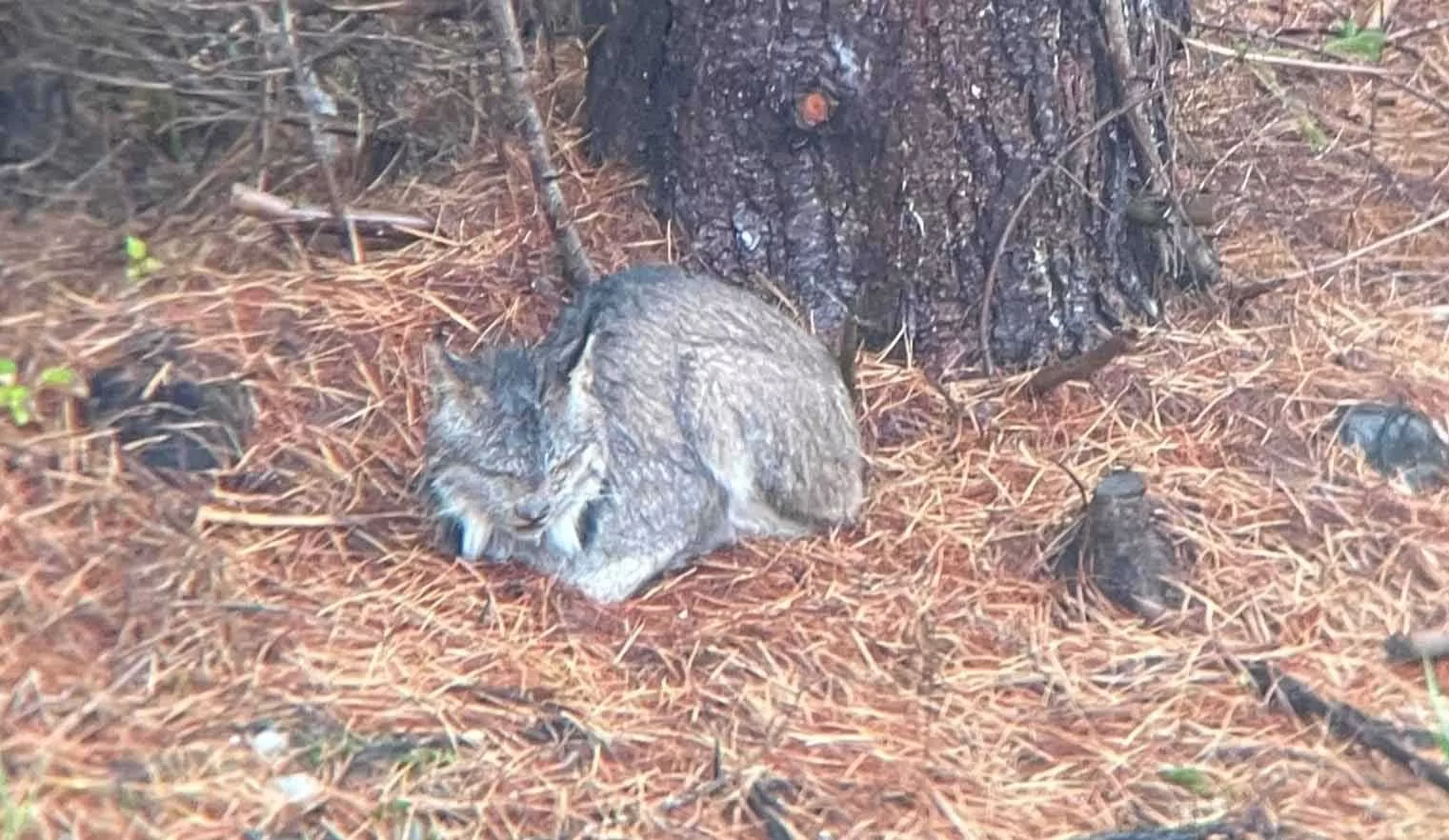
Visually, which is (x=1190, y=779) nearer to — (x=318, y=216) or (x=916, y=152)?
(x=916, y=152)

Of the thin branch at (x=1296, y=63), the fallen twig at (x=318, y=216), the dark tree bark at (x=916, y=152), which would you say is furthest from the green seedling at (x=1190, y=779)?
the fallen twig at (x=318, y=216)

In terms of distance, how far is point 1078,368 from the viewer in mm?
4441

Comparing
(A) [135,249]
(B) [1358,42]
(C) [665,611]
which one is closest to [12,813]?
(C) [665,611]

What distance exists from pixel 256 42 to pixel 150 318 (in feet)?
2.52

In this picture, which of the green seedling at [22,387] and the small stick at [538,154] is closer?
the green seedling at [22,387]

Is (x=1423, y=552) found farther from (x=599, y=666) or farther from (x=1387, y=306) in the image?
(x=599, y=666)

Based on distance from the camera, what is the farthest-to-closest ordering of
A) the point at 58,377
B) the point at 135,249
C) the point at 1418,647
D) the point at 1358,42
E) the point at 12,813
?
the point at 1358,42 < the point at 135,249 < the point at 58,377 < the point at 1418,647 < the point at 12,813

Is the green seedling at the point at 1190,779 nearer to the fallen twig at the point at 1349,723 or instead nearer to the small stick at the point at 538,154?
the fallen twig at the point at 1349,723

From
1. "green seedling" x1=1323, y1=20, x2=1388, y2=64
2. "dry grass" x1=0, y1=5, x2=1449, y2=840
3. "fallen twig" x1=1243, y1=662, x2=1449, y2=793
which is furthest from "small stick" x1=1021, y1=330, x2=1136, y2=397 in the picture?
"green seedling" x1=1323, y1=20, x2=1388, y2=64

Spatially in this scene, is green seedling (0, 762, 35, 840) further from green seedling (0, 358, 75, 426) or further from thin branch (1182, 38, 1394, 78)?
thin branch (1182, 38, 1394, 78)

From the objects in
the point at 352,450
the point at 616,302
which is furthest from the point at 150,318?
the point at 616,302

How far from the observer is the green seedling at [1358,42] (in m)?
5.43

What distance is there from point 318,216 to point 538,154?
571 millimetres

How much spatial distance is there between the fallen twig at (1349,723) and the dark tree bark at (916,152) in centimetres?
118
